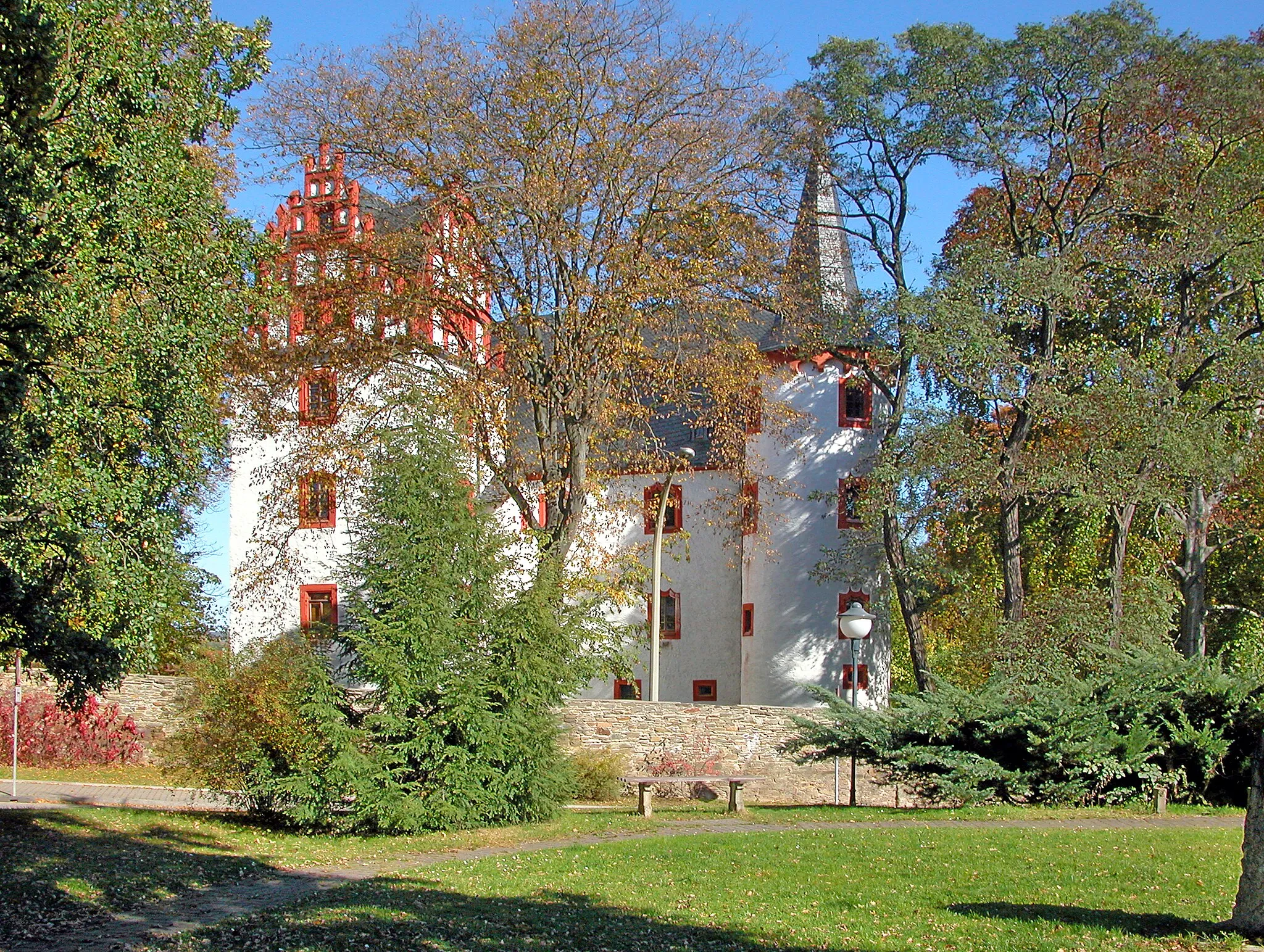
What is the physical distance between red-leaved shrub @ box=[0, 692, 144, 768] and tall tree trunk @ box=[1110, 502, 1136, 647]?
64.7ft

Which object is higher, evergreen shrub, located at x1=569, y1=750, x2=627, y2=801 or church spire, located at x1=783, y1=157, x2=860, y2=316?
church spire, located at x1=783, y1=157, x2=860, y2=316

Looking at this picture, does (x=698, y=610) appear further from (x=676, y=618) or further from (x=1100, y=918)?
(x=1100, y=918)

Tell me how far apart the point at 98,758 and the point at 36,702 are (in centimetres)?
161

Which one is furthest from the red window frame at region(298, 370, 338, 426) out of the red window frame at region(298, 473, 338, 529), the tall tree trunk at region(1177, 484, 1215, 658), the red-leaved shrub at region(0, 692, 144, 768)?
the tall tree trunk at region(1177, 484, 1215, 658)

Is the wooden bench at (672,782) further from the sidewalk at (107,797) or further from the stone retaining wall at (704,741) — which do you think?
the sidewalk at (107,797)

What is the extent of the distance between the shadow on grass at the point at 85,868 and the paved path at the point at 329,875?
29cm

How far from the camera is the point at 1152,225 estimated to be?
2781 centimetres

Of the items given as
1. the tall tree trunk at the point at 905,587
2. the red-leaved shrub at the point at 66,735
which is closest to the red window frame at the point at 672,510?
the tall tree trunk at the point at 905,587

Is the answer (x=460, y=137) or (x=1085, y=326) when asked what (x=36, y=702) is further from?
(x=1085, y=326)

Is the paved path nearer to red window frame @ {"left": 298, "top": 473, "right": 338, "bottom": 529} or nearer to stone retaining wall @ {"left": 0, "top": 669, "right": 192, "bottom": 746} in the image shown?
red window frame @ {"left": 298, "top": 473, "right": 338, "bottom": 529}

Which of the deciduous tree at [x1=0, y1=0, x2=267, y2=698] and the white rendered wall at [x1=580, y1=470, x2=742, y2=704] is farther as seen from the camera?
the white rendered wall at [x1=580, y1=470, x2=742, y2=704]

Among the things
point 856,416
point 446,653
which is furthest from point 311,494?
point 856,416

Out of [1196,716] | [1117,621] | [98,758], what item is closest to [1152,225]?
[1117,621]

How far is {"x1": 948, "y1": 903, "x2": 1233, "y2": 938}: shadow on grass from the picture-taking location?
8266mm
